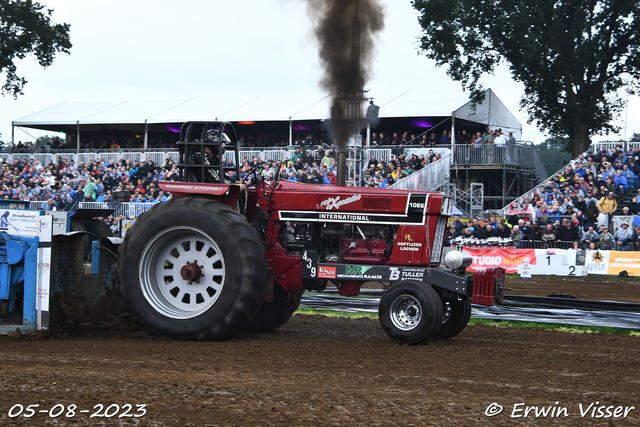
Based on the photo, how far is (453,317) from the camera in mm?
7621

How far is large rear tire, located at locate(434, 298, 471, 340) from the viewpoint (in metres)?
7.59

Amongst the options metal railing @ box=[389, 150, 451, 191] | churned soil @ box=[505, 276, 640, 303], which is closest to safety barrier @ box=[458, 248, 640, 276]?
churned soil @ box=[505, 276, 640, 303]

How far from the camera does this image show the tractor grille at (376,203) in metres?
7.48

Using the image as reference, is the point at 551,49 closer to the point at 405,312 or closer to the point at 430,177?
the point at 430,177

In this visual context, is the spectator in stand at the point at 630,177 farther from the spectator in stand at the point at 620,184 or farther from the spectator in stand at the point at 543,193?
the spectator in stand at the point at 543,193

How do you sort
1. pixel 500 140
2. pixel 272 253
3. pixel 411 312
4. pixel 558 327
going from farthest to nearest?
1. pixel 500 140
2. pixel 558 327
3. pixel 272 253
4. pixel 411 312

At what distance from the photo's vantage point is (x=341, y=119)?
1245 centimetres

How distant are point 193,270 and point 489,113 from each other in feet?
75.8

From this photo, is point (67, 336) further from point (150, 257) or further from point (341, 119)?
point (341, 119)

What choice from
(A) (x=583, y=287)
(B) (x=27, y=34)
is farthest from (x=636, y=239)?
(B) (x=27, y=34)

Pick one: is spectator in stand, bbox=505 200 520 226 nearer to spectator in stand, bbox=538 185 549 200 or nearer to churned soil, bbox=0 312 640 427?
spectator in stand, bbox=538 185 549 200

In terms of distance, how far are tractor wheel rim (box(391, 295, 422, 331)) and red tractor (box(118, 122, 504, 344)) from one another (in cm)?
1

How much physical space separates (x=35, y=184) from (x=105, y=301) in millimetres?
21808

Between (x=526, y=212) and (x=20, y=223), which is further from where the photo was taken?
(x=526, y=212)
